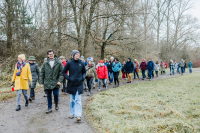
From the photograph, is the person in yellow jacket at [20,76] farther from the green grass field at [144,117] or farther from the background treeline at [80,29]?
the background treeline at [80,29]

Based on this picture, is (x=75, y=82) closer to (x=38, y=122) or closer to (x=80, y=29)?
(x=38, y=122)

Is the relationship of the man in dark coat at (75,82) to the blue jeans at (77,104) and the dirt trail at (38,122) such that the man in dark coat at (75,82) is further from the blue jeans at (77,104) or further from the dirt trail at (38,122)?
the dirt trail at (38,122)

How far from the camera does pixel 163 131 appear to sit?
4.00 m

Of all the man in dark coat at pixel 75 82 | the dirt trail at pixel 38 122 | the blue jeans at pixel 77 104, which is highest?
the man in dark coat at pixel 75 82

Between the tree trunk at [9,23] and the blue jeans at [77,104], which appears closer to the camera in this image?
the blue jeans at [77,104]

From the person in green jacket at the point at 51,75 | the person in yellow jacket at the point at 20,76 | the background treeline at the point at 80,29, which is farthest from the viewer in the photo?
the background treeline at the point at 80,29

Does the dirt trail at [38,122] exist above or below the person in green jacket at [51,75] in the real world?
below

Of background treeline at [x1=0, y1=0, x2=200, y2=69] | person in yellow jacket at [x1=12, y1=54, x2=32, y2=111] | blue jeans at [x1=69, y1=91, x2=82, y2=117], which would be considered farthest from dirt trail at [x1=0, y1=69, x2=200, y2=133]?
background treeline at [x1=0, y1=0, x2=200, y2=69]

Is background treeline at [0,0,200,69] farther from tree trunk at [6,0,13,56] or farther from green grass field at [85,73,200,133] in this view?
green grass field at [85,73,200,133]

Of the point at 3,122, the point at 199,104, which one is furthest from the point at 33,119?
the point at 199,104

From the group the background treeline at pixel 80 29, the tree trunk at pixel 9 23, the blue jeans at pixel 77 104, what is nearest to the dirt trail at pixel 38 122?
the blue jeans at pixel 77 104

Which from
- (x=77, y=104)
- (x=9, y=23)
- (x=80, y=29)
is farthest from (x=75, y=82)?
(x=9, y=23)

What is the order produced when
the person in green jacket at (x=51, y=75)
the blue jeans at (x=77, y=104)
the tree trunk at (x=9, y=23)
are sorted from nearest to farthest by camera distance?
the blue jeans at (x=77, y=104), the person in green jacket at (x=51, y=75), the tree trunk at (x=9, y=23)

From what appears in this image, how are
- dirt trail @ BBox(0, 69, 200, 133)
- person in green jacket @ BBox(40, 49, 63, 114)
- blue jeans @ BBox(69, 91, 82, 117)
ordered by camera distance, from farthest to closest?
person in green jacket @ BBox(40, 49, 63, 114) < blue jeans @ BBox(69, 91, 82, 117) < dirt trail @ BBox(0, 69, 200, 133)
